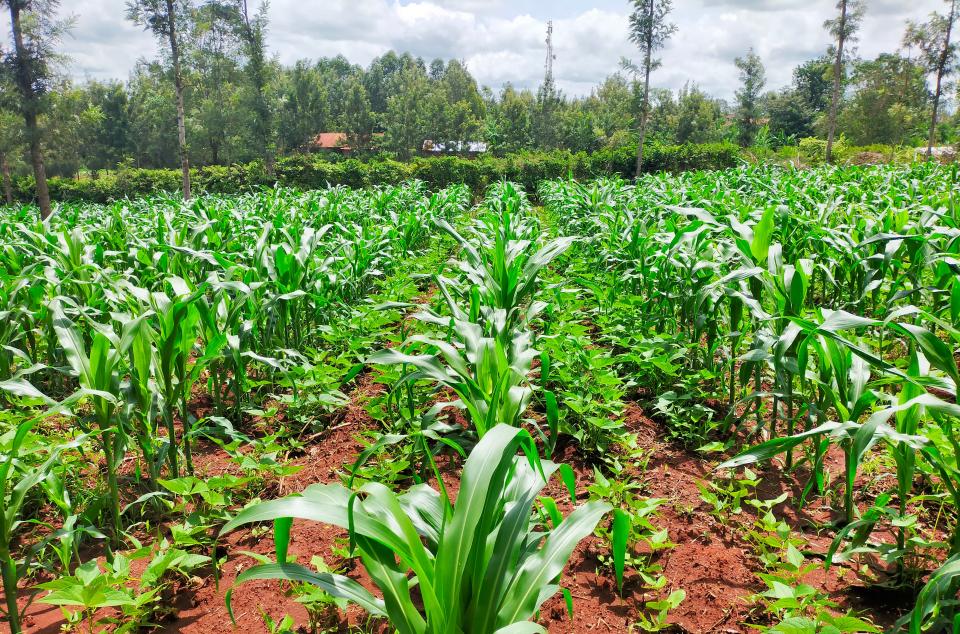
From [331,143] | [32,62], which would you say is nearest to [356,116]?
[331,143]

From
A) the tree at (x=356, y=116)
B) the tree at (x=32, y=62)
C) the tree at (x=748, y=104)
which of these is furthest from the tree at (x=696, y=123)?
the tree at (x=32, y=62)

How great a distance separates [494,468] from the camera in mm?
1284

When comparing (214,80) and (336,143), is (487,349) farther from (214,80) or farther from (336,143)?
(336,143)

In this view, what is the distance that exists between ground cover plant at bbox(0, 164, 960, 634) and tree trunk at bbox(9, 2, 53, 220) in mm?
15324

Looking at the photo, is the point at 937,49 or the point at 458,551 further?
the point at 937,49

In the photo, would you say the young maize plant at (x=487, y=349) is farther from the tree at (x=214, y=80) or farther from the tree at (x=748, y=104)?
the tree at (x=748, y=104)

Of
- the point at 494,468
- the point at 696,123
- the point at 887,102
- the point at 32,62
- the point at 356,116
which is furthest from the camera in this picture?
the point at 356,116

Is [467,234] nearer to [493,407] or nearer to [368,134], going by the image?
[493,407]

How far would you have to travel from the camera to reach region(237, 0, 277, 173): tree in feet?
81.1

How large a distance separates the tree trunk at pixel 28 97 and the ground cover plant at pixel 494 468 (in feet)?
50.3

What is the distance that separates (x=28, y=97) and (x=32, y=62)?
98cm

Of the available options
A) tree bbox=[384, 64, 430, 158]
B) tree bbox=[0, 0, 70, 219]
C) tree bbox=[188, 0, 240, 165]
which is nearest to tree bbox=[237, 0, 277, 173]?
tree bbox=[188, 0, 240, 165]

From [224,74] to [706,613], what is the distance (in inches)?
1145

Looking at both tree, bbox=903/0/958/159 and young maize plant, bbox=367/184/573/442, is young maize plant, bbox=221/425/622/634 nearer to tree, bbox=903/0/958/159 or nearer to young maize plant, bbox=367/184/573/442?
young maize plant, bbox=367/184/573/442
